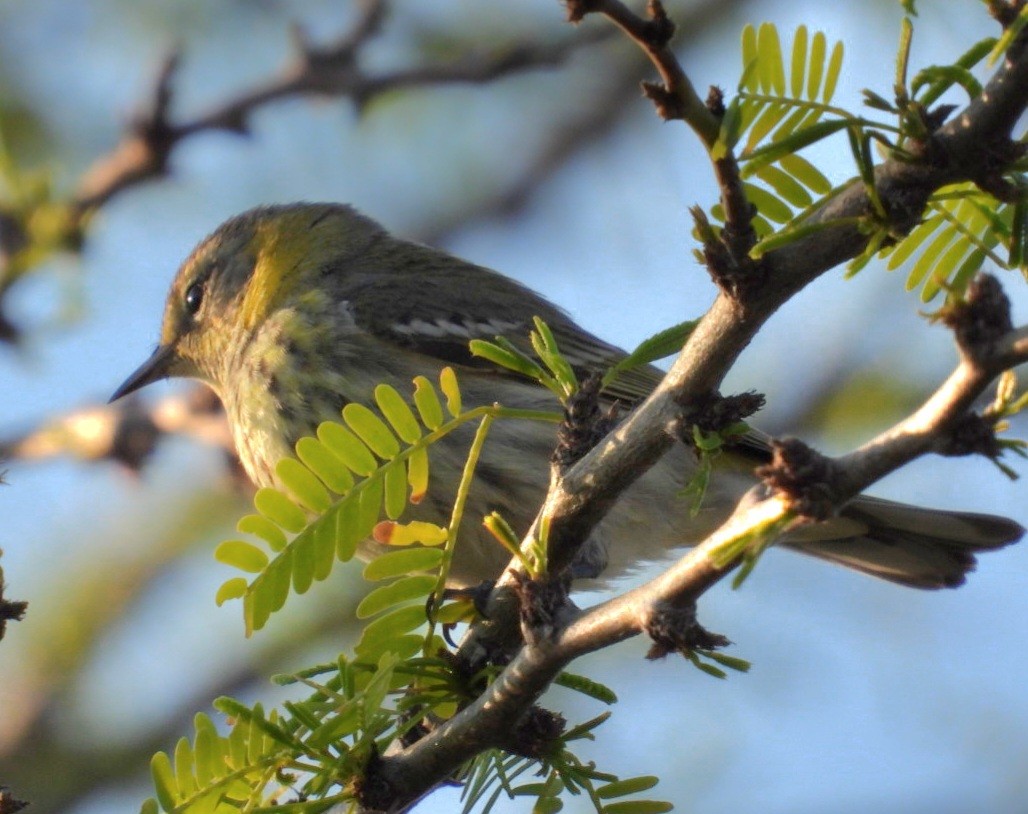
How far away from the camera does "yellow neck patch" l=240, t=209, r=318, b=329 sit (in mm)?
4926

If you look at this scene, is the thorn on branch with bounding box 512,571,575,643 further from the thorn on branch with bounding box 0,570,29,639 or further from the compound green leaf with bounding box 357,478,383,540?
the thorn on branch with bounding box 0,570,29,639

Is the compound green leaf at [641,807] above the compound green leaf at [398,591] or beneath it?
beneath

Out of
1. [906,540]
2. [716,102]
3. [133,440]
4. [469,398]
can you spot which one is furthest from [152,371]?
[716,102]

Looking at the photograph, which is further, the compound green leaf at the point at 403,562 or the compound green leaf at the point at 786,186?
the compound green leaf at the point at 403,562

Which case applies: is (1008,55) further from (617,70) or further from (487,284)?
(617,70)

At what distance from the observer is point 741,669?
1901mm

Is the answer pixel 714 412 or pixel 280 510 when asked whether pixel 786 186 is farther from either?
pixel 280 510

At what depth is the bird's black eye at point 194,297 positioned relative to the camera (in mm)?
5359

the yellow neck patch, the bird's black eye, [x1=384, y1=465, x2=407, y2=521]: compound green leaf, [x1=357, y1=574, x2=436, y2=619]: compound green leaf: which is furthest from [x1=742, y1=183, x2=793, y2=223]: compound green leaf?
the bird's black eye

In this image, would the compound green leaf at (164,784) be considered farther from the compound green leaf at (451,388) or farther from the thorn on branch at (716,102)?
the thorn on branch at (716,102)

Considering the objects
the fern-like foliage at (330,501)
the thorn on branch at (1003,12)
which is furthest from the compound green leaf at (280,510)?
the thorn on branch at (1003,12)

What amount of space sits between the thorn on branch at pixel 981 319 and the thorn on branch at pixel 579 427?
81 cm

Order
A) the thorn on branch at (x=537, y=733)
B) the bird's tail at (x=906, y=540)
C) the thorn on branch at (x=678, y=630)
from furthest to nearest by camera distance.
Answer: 1. the bird's tail at (x=906, y=540)
2. the thorn on branch at (x=537, y=733)
3. the thorn on branch at (x=678, y=630)

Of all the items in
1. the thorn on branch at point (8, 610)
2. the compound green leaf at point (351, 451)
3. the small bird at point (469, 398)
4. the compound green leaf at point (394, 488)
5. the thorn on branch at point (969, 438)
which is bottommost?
the thorn on branch at point (969, 438)
